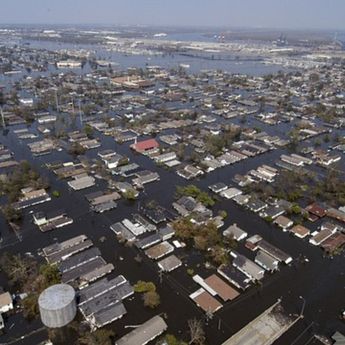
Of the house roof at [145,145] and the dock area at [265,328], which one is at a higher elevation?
the house roof at [145,145]

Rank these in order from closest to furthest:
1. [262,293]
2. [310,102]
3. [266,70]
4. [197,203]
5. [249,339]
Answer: [249,339] → [262,293] → [197,203] → [310,102] → [266,70]

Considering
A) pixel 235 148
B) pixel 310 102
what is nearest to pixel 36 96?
pixel 235 148

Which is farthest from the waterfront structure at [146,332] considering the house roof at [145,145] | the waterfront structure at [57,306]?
the house roof at [145,145]

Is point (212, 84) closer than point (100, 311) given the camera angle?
No

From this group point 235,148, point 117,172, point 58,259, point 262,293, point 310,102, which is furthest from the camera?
point 310,102

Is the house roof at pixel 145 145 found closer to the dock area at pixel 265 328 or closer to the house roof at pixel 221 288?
the house roof at pixel 221 288

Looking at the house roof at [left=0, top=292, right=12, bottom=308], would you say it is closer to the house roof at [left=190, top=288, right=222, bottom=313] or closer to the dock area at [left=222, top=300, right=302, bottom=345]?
the house roof at [left=190, top=288, right=222, bottom=313]

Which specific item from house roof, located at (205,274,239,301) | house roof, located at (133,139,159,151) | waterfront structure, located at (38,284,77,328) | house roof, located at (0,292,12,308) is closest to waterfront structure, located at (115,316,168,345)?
waterfront structure, located at (38,284,77,328)

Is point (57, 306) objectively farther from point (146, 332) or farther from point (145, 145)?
point (145, 145)

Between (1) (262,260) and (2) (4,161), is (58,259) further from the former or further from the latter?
A: (2) (4,161)

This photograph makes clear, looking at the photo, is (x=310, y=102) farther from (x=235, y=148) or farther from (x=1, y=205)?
(x=1, y=205)

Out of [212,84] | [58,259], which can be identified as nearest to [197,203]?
[58,259]
